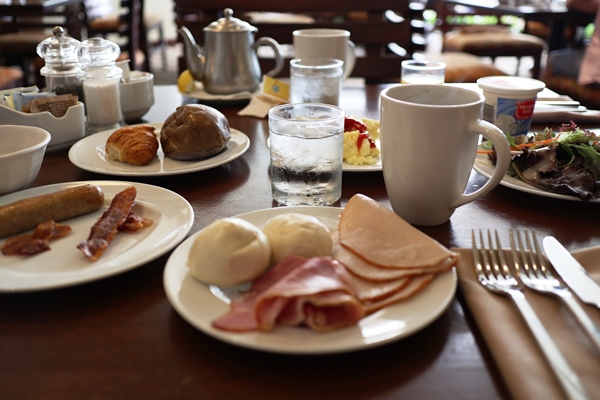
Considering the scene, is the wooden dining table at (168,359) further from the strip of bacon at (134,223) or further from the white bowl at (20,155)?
the white bowl at (20,155)

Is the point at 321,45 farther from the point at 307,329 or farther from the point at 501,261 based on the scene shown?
the point at 307,329

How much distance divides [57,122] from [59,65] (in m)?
0.18

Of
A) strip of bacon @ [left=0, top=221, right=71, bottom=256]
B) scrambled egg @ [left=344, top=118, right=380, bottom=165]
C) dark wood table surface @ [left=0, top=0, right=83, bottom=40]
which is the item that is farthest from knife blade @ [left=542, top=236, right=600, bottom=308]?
dark wood table surface @ [left=0, top=0, right=83, bottom=40]

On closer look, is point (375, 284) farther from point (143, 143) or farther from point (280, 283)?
point (143, 143)

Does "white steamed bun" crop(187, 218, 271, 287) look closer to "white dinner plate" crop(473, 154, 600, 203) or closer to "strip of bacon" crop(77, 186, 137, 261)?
"strip of bacon" crop(77, 186, 137, 261)

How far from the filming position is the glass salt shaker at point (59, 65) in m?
1.19

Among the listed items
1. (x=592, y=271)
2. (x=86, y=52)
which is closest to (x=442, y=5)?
(x=86, y=52)

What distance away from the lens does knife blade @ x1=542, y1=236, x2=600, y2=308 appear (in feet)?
1.91

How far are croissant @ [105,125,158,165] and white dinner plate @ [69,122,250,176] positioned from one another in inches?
0.5

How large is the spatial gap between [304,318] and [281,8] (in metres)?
2.22

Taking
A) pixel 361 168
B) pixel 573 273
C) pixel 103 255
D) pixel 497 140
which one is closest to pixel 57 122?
pixel 103 255

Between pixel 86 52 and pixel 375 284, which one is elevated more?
pixel 86 52

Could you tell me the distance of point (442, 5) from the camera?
215 inches

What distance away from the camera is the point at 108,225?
29.1 inches
